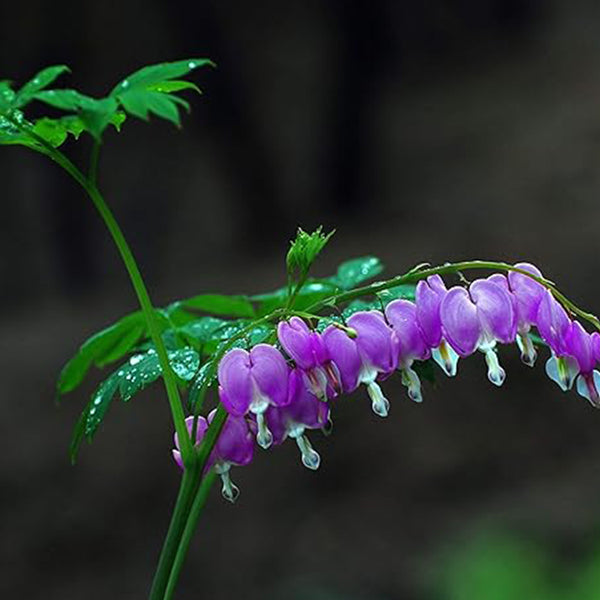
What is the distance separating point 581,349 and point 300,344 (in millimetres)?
216

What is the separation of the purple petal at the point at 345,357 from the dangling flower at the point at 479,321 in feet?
0.24

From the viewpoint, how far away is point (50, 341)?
16.4ft

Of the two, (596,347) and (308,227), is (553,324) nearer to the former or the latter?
(596,347)

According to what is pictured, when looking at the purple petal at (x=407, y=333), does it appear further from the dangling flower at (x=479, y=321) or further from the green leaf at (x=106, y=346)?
the green leaf at (x=106, y=346)

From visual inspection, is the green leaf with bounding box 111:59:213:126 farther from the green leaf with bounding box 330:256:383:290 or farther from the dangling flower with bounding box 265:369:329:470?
Result: the green leaf with bounding box 330:256:383:290

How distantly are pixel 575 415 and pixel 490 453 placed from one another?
1.26 ft

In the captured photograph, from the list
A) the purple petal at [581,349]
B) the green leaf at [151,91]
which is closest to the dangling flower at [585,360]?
the purple petal at [581,349]

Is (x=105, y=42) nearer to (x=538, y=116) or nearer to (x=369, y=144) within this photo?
A: (x=369, y=144)

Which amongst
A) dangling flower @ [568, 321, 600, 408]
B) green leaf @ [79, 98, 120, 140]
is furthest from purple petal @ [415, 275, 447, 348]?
green leaf @ [79, 98, 120, 140]

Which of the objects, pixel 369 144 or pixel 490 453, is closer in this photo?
pixel 490 453

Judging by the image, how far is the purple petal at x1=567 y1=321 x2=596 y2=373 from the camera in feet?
2.72

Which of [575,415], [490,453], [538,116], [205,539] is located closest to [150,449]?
[205,539]

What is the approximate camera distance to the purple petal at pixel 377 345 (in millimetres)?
807

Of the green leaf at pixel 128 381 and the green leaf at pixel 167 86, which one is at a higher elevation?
the green leaf at pixel 167 86
